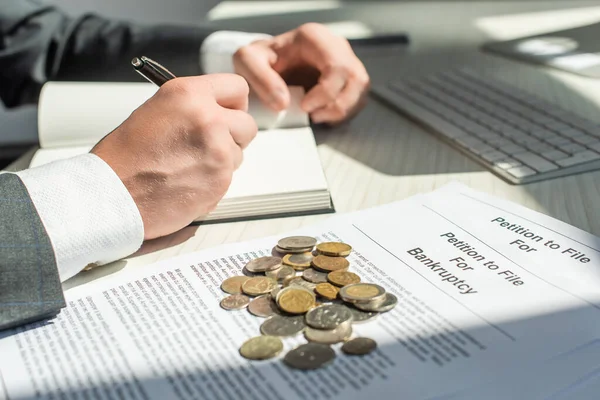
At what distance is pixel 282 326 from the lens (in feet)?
1.70

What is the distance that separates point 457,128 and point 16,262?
65 centimetres

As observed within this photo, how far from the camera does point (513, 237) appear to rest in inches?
25.1

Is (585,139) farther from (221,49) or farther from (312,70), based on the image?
(221,49)

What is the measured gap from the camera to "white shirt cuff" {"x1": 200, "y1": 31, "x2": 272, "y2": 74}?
110cm

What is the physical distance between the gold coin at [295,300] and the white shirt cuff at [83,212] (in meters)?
0.18

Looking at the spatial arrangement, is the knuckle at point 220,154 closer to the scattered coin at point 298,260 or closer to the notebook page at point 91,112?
the scattered coin at point 298,260

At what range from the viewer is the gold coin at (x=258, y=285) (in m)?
0.56

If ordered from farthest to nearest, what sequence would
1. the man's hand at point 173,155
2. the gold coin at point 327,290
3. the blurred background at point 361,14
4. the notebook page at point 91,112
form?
the blurred background at point 361,14
the notebook page at point 91,112
the man's hand at point 173,155
the gold coin at point 327,290

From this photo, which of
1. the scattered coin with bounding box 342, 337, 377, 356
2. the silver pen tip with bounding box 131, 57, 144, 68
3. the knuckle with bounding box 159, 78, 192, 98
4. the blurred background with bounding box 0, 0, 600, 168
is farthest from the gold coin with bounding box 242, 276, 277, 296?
the blurred background with bounding box 0, 0, 600, 168

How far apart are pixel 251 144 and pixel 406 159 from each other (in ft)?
0.72

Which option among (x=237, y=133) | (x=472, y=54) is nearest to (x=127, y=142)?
(x=237, y=133)

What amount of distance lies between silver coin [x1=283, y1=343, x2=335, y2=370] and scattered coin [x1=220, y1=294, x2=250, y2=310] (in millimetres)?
83

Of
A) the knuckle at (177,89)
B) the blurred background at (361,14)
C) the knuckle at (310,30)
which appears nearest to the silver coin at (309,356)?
the knuckle at (177,89)

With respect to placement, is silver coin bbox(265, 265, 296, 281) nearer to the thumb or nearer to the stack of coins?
the stack of coins
